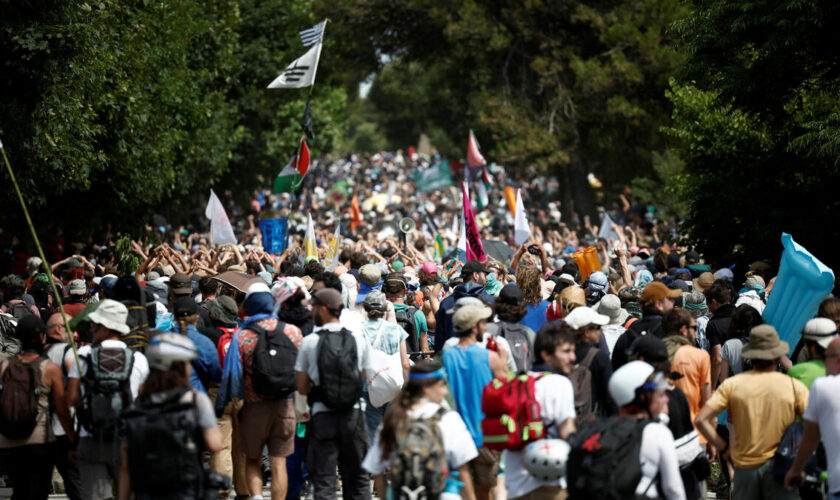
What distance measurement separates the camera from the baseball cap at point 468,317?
7098 mm

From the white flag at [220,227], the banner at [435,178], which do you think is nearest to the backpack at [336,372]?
the white flag at [220,227]

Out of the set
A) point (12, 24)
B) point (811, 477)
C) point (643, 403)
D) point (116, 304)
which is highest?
point (12, 24)

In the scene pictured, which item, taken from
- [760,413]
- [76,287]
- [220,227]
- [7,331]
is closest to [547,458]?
[760,413]

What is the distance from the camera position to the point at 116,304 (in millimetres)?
7164

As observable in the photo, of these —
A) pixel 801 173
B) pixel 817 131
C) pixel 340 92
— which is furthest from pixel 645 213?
pixel 817 131

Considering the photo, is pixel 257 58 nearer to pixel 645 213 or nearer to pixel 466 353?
pixel 645 213

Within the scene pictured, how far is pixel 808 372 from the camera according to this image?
6523 mm

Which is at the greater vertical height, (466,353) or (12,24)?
(12,24)

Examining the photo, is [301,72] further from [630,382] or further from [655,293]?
[630,382]

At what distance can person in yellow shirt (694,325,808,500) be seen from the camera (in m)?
6.25

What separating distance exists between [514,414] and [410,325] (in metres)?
3.97

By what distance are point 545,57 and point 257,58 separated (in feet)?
30.1

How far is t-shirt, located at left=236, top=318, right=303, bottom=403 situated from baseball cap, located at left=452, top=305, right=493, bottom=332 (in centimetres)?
138

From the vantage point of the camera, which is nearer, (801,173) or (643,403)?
(643,403)
